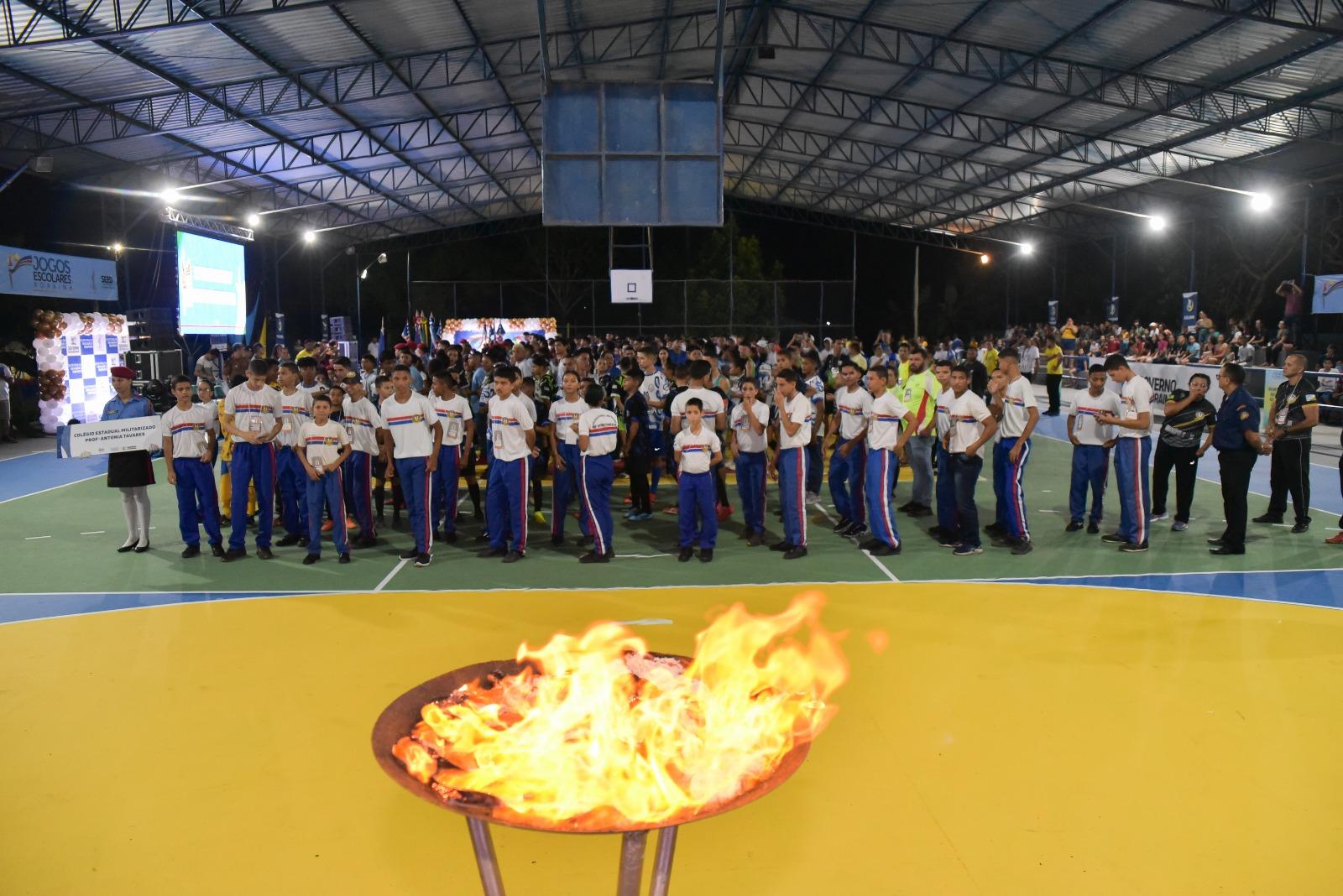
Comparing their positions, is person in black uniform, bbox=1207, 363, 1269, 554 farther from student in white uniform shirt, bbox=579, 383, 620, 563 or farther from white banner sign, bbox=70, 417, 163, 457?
white banner sign, bbox=70, 417, 163, 457

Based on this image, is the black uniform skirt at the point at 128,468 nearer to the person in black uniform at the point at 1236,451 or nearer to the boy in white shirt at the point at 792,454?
the boy in white shirt at the point at 792,454

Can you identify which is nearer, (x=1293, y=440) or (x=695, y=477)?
(x=695, y=477)

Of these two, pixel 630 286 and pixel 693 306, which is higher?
pixel 693 306

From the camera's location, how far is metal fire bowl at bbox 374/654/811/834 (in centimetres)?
289

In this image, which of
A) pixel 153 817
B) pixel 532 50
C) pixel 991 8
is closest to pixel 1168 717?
pixel 153 817

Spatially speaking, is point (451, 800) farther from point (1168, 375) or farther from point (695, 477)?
point (1168, 375)

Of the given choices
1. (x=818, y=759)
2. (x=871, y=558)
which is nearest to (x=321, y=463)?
(x=871, y=558)

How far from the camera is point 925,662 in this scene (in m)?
6.24

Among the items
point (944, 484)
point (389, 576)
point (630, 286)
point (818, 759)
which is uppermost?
point (630, 286)

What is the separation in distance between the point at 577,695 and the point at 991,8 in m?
16.6

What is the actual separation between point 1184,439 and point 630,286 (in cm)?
1552

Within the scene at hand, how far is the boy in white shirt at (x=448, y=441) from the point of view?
9.20m

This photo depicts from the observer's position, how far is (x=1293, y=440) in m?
9.80

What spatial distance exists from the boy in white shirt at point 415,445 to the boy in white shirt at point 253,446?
1.17m
